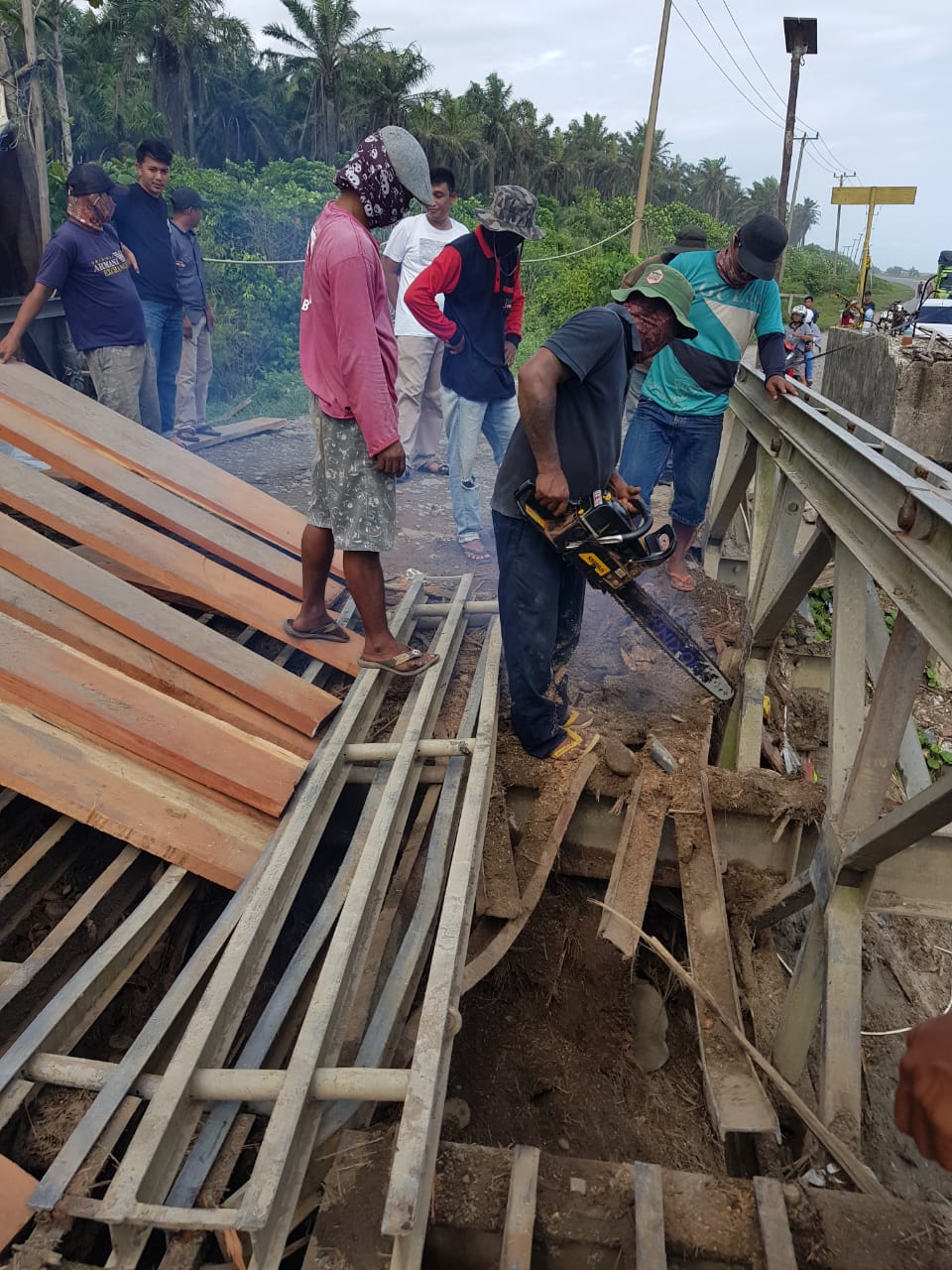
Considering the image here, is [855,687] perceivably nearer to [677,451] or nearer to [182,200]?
[677,451]

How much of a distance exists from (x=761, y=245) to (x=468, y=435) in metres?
1.82

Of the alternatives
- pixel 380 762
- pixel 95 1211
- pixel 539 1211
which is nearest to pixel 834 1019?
pixel 539 1211

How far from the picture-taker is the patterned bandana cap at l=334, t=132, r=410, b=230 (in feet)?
8.84

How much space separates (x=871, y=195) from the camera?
2034 centimetres

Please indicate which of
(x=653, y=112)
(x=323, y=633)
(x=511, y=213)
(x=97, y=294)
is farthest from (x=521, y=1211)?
(x=653, y=112)

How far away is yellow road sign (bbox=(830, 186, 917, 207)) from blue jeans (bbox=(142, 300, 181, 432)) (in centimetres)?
2050

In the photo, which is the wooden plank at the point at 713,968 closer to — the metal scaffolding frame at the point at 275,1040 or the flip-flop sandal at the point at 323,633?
the metal scaffolding frame at the point at 275,1040

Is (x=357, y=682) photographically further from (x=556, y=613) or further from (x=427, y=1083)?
(x=427, y=1083)

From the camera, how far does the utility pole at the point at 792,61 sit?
15.7 metres

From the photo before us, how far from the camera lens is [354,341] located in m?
2.71

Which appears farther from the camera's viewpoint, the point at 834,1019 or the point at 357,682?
the point at 357,682

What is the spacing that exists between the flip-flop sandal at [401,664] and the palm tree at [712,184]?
235ft

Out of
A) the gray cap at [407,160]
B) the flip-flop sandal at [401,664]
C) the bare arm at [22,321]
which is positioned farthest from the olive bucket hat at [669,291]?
the bare arm at [22,321]

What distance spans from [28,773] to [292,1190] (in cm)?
135
